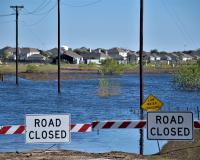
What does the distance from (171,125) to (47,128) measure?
3.09 meters

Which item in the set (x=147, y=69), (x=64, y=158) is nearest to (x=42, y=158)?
(x=64, y=158)

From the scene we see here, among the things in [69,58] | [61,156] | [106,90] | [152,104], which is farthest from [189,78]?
[69,58]

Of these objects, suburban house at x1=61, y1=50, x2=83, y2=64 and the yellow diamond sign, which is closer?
the yellow diamond sign

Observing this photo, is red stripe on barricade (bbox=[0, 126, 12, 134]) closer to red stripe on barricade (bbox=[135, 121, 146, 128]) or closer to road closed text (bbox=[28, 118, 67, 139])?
road closed text (bbox=[28, 118, 67, 139])

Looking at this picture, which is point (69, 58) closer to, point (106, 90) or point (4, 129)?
point (106, 90)

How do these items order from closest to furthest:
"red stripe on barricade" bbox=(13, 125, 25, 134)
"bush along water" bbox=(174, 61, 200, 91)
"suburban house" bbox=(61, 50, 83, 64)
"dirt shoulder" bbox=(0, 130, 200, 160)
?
"red stripe on barricade" bbox=(13, 125, 25, 134) → "dirt shoulder" bbox=(0, 130, 200, 160) → "bush along water" bbox=(174, 61, 200, 91) → "suburban house" bbox=(61, 50, 83, 64)

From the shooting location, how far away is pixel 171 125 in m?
15.4

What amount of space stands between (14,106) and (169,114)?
109ft

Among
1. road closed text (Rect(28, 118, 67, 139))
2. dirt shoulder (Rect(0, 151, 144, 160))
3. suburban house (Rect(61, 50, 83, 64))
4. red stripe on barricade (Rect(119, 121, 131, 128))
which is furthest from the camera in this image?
suburban house (Rect(61, 50, 83, 64))

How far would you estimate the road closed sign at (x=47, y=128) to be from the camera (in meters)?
15.3

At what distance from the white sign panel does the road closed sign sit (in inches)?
83.2

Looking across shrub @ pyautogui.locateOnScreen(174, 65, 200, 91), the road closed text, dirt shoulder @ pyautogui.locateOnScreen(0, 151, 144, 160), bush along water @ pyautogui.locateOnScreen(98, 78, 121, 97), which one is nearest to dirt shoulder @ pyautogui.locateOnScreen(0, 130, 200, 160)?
dirt shoulder @ pyautogui.locateOnScreen(0, 151, 144, 160)

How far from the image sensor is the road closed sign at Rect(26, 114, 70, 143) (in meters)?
15.3

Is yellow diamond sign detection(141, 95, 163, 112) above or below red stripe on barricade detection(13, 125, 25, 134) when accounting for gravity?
above
